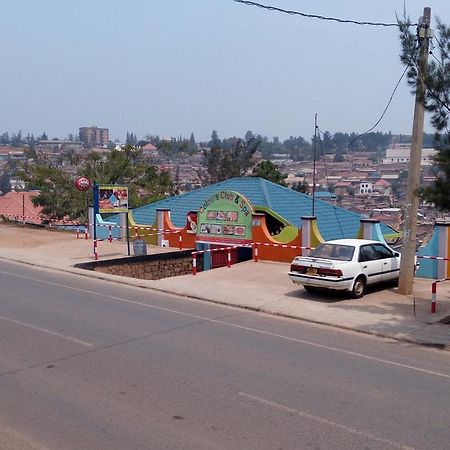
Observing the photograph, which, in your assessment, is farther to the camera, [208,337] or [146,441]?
[208,337]

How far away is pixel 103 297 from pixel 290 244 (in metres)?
8.70

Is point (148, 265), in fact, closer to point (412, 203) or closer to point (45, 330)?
point (412, 203)

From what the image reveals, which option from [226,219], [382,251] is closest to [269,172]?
[226,219]

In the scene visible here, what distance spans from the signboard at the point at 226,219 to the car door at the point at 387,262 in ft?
23.0

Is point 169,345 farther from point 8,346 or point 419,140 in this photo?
point 419,140

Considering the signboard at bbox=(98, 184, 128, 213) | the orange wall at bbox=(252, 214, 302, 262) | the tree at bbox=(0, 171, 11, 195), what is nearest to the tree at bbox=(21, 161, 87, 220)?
the signboard at bbox=(98, 184, 128, 213)

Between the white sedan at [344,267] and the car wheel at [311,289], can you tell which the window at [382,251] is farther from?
the car wheel at [311,289]

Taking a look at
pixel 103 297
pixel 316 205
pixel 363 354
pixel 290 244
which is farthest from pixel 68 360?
pixel 316 205

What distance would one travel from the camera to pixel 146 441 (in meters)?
6.52

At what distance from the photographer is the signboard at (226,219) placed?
2386 cm

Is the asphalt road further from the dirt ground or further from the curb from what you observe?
the dirt ground

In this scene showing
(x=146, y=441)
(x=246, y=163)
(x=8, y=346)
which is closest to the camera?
(x=146, y=441)

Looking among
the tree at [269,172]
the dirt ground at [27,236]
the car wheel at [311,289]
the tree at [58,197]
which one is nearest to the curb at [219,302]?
the car wheel at [311,289]

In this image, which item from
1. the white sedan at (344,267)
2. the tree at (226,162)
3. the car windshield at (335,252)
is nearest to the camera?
the white sedan at (344,267)
